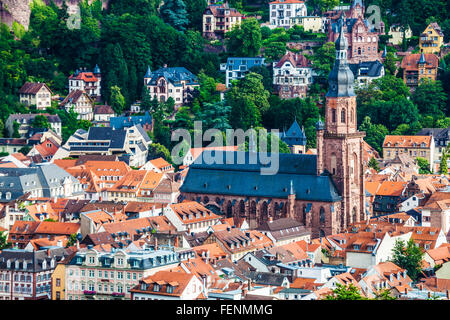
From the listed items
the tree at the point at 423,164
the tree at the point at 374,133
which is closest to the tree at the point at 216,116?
the tree at the point at 374,133

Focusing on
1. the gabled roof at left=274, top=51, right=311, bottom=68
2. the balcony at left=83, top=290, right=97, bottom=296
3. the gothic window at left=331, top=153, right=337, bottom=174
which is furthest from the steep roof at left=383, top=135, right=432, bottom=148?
the balcony at left=83, top=290, right=97, bottom=296

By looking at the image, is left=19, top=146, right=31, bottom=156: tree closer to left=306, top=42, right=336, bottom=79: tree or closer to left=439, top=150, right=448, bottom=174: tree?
left=306, top=42, right=336, bottom=79: tree

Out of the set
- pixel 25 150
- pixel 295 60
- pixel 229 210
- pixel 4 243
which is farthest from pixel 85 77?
pixel 4 243

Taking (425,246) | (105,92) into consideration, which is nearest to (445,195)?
(425,246)

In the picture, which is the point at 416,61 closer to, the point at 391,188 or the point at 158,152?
the point at 391,188

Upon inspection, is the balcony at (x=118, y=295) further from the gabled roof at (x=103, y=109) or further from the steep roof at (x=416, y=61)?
the steep roof at (x=416, y=61)
